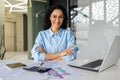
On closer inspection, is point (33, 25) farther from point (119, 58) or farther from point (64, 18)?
point (119, 58)

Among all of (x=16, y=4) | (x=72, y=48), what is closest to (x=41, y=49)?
(x=72, y=48)

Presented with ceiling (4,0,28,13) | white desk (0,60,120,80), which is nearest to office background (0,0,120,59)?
white desk (0,60,120,80)

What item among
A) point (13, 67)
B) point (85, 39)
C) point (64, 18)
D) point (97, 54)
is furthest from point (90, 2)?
point (13, 67)

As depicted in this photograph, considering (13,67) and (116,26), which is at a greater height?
(116,26)

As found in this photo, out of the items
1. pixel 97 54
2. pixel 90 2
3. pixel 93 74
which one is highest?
pixel 90 2

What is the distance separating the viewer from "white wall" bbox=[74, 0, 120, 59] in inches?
130

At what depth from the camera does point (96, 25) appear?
3570mm

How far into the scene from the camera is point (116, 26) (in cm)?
323

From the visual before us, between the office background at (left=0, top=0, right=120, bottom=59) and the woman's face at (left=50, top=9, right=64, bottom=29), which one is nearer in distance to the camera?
the woman's face at (left=50, top=9, right=64, bottom=29)

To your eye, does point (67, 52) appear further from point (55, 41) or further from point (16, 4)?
point (16, 4)

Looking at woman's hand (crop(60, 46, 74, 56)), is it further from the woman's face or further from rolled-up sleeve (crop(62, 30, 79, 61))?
the woman's face

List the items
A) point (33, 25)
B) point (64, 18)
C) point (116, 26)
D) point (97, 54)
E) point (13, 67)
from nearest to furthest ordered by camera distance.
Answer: point (13, 67) < point (64, 18) < point (116, 26) < point (97, 54) < point (33, 25)

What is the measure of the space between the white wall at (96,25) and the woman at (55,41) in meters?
1.48

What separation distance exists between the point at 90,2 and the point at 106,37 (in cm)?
80
